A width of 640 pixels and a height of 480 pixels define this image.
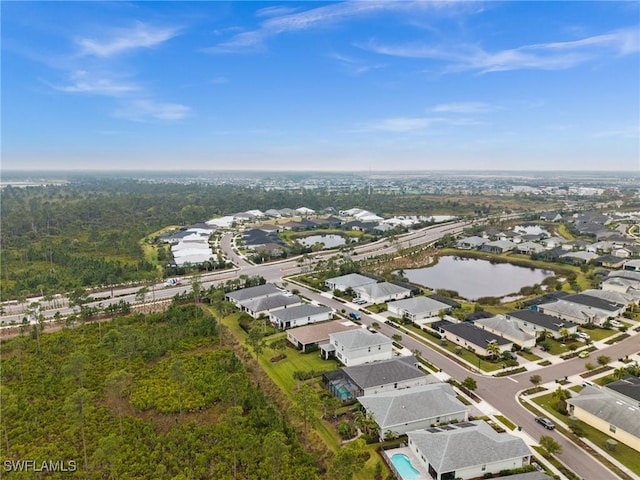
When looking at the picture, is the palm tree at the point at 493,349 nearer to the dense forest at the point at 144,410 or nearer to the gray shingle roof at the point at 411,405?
the gray shingle roof at the point at 411,405

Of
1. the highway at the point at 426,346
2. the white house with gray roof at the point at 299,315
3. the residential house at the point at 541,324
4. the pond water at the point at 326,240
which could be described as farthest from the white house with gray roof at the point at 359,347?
the pond water at the point at 326,240

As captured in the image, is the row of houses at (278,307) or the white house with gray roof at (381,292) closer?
the row of houses at (278,307)

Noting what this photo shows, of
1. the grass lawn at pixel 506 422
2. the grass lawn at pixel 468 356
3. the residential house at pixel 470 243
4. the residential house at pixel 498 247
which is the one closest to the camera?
the grass lawn at pixel 506 422

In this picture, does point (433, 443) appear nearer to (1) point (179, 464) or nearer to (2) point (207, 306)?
(1) point (179, 464)

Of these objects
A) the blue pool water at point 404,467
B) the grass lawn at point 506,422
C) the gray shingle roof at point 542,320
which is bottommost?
the blue pool water at point 404,467

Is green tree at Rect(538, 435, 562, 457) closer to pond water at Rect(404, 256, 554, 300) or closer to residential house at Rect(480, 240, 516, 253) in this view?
pond water at Rect(404, 256, 554, 300)

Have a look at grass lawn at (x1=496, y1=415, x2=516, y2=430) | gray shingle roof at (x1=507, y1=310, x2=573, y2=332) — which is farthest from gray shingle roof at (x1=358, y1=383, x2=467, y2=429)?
gray shingle roof at (x1=507, y1=310, x2=573, y2=332)

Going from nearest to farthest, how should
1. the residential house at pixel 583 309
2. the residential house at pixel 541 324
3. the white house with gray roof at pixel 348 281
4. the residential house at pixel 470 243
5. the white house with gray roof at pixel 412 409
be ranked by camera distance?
the white house with gray roof at pixel 412 409 < the residential house at pixel 541 324 < the residential house at pixel 583 309 < the white house with gray roof at pixel 348 281 < the residential house at pixel 470 243
